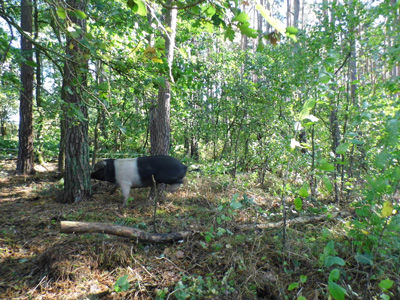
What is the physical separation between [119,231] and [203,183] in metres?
2.92

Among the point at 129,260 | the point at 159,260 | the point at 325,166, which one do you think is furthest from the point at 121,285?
the point at 325,166

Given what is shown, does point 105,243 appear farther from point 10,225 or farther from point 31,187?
point 31,187

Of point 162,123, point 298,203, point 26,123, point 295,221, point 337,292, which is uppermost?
point 26,123

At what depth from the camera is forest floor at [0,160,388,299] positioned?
230 centimetres

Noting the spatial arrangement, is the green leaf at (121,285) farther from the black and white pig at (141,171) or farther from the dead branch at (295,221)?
the black and white pig at (141,171)

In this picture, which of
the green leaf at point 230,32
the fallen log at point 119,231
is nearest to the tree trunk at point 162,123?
the fallen log at point 119,231

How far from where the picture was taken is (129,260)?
106 inches

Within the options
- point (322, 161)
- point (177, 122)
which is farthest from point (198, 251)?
point (177, 122)

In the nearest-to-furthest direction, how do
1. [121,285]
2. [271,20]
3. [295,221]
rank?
[271,20] → [121,285] → [295,221]

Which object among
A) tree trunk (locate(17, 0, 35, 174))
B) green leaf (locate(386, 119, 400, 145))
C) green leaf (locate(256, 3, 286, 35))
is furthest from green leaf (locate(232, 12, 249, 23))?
tree trunk (locate(17, 0, 35, 174))

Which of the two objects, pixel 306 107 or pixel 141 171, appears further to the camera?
pixel 141 171

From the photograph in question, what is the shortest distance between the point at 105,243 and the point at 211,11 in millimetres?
2634

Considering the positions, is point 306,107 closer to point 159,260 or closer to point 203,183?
point 159,260

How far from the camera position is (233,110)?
23.7 ft
